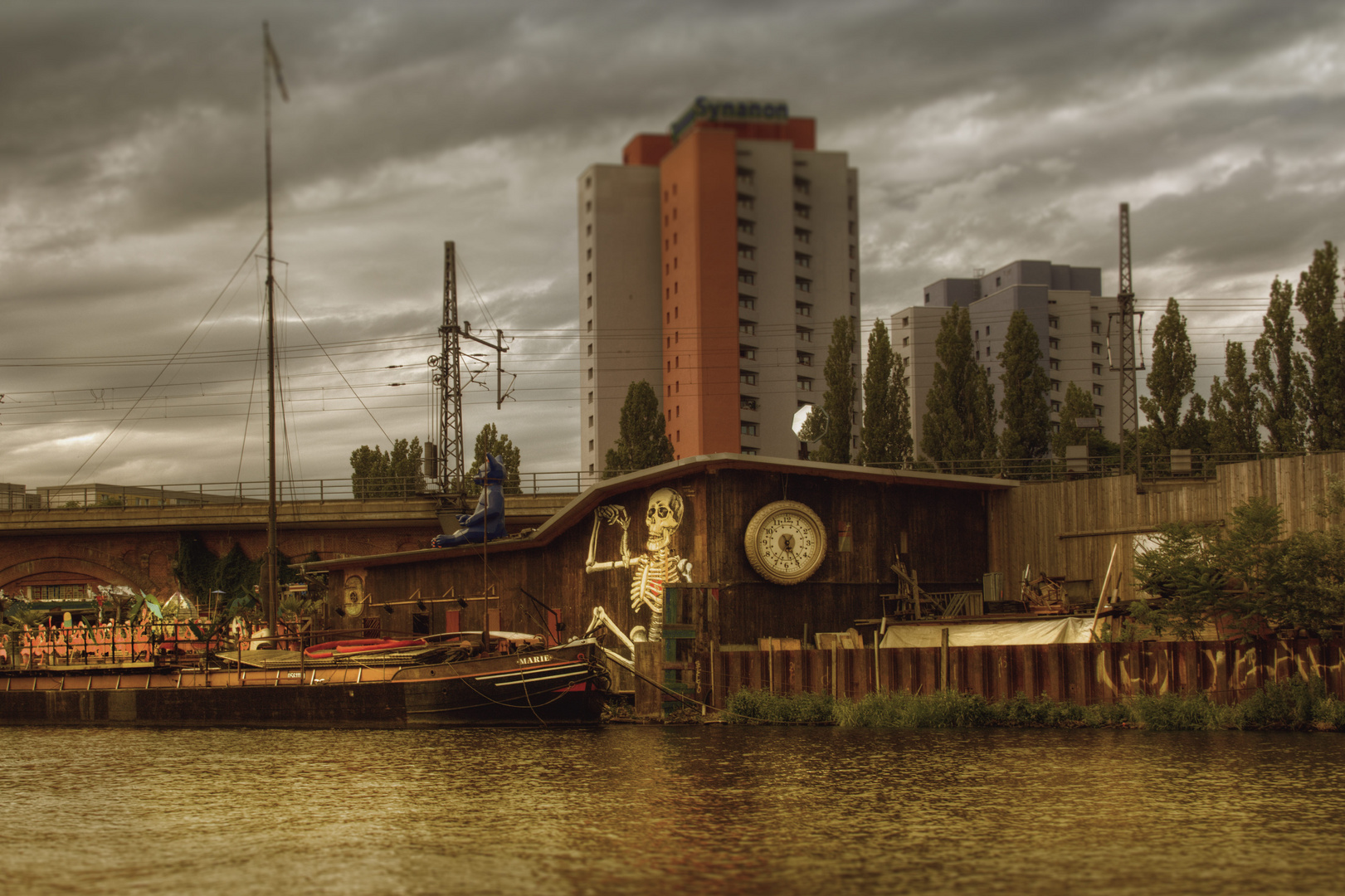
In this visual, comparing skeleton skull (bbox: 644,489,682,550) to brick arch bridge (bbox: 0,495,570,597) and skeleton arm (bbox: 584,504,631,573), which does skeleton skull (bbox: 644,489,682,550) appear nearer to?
skeleton arm (bbox: 584,504,631,573)

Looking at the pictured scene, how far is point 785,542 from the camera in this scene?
31.6 meters

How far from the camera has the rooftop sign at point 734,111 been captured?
109 metres

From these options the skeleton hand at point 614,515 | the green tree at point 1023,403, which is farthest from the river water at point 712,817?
the green tree at point 1023,403

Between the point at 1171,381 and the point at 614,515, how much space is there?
3144 cm

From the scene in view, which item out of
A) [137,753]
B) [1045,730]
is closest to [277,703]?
[137,753]

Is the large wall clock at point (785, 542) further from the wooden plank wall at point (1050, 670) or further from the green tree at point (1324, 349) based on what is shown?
the green tree at point (1324, 349)

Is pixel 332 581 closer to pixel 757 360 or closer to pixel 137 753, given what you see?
pixel 137 753

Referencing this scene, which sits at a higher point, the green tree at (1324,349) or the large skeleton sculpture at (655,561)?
the green tree at (1324,349)

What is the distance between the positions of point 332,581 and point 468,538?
9091 millimetres

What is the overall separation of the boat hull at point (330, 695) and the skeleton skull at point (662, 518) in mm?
3542

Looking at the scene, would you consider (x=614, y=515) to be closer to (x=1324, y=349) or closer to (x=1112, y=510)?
(x=1112, y=510)

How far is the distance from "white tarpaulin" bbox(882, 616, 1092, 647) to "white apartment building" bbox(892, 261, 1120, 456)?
95943 mm

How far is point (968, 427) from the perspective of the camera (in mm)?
59656

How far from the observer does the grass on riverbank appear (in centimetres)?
2350
